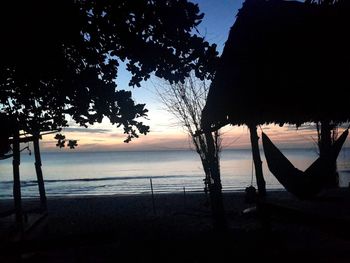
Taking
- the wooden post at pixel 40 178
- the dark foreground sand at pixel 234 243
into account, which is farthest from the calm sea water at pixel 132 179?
the dark foreground sand at pixel 234 243

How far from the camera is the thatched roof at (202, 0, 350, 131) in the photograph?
456 centimetres

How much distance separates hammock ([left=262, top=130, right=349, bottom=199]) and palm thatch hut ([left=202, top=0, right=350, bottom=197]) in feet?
2.26

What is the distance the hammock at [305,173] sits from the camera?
5.29m

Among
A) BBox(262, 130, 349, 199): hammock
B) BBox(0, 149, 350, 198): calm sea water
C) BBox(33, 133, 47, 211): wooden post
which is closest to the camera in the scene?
BBox(262, 130, 349, 199): hammock

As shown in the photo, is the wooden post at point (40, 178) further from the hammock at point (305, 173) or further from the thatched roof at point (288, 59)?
the hammock at point (305, 173)

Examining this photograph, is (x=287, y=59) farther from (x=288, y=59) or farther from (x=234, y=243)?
(x=234, y=243)

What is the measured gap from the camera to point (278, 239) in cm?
638

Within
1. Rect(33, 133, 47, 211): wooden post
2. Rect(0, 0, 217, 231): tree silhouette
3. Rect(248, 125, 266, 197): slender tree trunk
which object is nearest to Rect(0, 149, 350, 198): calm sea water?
Rect(33, 133, 47, 211): wooden post

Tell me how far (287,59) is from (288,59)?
14mm

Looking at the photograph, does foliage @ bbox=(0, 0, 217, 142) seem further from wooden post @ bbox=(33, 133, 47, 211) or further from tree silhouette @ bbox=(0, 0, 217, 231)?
wooden post @ bbox=(33, 133, 47, 211)

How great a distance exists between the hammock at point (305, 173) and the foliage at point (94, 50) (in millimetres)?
1839

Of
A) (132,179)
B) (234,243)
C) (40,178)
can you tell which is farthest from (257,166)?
(132,179)

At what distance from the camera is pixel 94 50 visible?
203 inches

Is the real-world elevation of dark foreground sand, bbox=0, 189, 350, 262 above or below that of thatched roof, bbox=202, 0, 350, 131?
below
